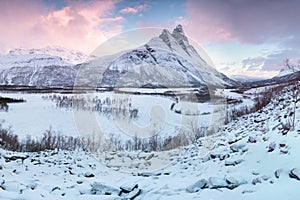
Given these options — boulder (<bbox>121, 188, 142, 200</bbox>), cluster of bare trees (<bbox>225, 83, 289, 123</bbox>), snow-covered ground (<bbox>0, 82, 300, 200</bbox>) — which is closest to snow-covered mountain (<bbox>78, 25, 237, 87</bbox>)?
cluster of bare trees (<bbox>225, 83, 289, 123</bbox>)

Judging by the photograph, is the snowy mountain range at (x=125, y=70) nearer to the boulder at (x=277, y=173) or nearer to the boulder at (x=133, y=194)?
the boulder at (x=133, y=194)

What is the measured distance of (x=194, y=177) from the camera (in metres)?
6.66

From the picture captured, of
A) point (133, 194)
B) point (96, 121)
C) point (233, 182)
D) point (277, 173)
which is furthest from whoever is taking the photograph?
point (96, 121)

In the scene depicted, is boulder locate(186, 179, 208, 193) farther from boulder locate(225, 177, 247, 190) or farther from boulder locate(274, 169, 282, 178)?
boulder locate(274, 169, 282, 178)

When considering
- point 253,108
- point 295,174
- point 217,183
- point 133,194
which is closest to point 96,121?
point 253,108

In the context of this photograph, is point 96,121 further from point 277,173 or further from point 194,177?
point 277,173

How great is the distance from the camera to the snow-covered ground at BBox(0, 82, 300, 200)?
16.3 feet

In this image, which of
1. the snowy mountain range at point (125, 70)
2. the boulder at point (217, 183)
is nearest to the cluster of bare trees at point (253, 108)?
the boulder at point (217, 183)

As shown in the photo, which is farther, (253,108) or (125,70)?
(125,70)

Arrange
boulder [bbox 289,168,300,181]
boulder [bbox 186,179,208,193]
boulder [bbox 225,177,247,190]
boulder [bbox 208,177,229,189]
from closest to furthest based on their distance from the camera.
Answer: boulder [bbox 289,168,300,181]
boulder [bbox 225,177,247,190]
boulder [bbox 208,177,229,189]
boulder [bbox 186,179,208,193]

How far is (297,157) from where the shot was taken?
17.0 feet

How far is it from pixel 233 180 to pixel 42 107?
78.1 ft

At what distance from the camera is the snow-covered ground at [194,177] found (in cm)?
497

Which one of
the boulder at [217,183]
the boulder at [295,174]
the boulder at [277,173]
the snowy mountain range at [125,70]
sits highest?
the snowy mountain range at [125,70]
